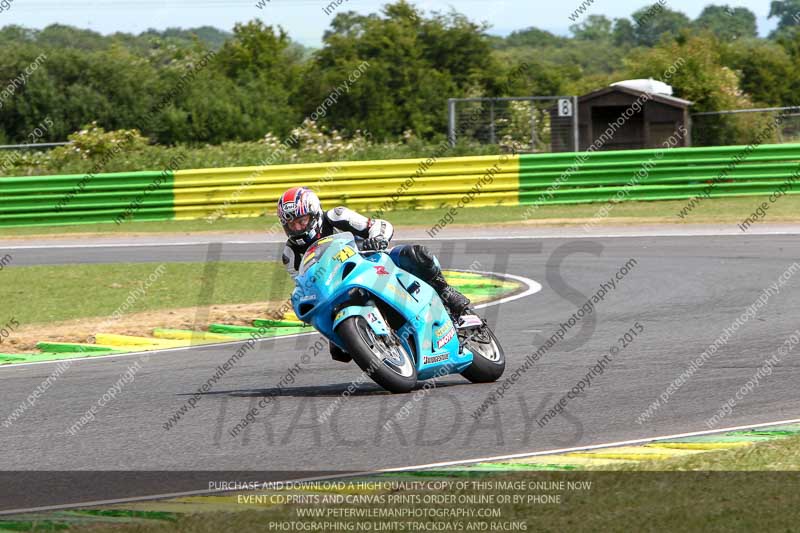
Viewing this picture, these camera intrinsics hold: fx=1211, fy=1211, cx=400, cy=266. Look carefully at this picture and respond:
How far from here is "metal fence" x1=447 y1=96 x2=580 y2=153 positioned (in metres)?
29.8

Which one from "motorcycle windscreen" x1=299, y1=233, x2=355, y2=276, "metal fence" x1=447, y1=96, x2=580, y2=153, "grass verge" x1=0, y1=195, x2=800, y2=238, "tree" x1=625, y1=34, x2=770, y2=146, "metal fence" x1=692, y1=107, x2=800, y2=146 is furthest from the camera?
"tree" x1=625, y1=34, x2=770, y2=146

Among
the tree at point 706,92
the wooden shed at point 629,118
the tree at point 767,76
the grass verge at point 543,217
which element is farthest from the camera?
the tree at point 767,76

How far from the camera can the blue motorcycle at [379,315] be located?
8016 mm

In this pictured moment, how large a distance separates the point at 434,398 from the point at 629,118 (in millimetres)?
24091

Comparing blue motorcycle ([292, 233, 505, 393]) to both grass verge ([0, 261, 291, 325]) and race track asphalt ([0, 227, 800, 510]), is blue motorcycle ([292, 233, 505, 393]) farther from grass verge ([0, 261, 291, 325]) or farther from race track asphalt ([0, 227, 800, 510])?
grass verge ([0, 261, 291, 325])

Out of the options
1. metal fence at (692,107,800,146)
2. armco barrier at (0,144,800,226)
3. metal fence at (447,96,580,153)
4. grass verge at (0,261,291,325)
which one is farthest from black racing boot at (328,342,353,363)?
metal fence at (692,107,800,146)

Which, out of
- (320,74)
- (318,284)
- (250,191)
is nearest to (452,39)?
(320,74)

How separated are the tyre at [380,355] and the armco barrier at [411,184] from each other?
1700cm

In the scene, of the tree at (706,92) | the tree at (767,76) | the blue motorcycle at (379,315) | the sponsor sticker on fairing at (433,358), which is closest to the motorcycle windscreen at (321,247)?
the blue motorcycle at (379,315)

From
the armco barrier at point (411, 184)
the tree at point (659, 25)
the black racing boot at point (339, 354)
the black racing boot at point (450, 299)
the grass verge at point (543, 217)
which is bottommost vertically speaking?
the grass verge at point (543, 217)

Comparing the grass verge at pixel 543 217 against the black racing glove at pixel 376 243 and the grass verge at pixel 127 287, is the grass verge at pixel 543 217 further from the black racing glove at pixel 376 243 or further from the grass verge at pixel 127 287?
the black racing glove at pixel 376 243

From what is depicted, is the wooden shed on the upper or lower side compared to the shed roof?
lower

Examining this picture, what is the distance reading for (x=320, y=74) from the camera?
2389 inches

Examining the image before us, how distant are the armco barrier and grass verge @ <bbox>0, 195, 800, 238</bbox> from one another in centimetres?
28
